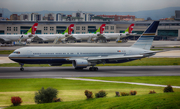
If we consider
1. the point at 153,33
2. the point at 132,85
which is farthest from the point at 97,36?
the point at 132,85

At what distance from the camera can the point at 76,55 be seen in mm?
50094

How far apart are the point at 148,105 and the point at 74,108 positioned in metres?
6.02

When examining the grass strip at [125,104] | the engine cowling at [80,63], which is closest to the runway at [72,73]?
the engine cowling at [80,63]

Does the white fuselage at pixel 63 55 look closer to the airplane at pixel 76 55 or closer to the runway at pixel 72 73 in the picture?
the airplane at pixel 76 55

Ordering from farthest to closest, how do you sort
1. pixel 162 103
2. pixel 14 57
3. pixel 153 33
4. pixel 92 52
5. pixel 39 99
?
pixel 153 33 < pixel 92 52 < pixel 14 57 < pixel 39 99 < pixel 162 103

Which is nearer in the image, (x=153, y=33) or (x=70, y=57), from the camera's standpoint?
(x=70, y=57)

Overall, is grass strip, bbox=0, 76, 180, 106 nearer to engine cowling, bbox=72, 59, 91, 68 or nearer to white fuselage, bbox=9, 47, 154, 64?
white fuselage, bbox=9, 47, 154, 64

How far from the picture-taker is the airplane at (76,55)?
48094 millimetres

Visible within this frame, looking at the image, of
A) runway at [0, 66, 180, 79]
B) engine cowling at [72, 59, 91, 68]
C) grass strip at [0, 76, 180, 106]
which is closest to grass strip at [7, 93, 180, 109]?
grass strip at [0, 76, 180, 106]

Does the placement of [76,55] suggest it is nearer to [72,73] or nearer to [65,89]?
[72,73]

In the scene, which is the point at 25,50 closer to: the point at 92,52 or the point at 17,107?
the point at 92,52

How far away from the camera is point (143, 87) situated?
104 ft

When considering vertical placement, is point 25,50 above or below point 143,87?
above

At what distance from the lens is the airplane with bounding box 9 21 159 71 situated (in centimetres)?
4809
